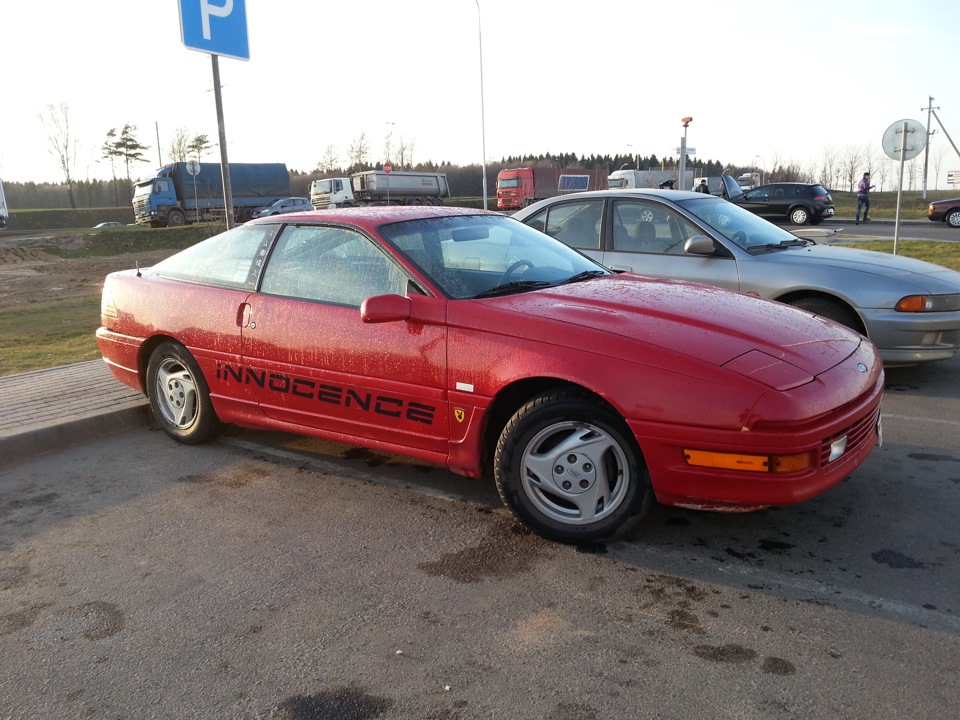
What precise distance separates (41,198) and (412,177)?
146 feet

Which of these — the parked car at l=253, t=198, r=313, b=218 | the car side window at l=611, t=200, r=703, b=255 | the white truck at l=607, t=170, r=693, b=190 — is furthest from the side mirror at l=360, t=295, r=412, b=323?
the parked car at l=253, t=198, r=313, b=218

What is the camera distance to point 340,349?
403 cm

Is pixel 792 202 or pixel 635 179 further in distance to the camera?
pixel 635 179

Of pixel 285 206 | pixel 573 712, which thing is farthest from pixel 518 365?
pixel 285 206

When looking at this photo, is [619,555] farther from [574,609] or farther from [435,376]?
[435,376]

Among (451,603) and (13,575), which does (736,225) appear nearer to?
(451,603)

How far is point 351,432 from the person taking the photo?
4109mm

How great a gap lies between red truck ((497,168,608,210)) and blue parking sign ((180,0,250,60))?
113 feet

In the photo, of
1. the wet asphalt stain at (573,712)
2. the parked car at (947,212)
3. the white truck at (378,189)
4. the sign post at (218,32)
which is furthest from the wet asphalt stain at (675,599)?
the white truck at (378,189)

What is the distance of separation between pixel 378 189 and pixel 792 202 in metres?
25.3

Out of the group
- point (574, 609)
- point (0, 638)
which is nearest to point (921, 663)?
point (574, 609)

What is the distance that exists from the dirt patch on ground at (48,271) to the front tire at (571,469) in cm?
842

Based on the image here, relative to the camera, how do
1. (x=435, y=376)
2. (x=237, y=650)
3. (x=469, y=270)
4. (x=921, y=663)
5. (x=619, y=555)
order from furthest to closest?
(x=469, y=270), (x=435, y=376), (x=619, y=555), (x=237, y=650), (x=921, y=663)

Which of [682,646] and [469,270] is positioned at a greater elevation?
[469,270]
